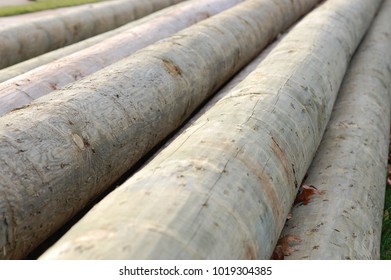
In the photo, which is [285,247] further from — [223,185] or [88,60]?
[88,60]

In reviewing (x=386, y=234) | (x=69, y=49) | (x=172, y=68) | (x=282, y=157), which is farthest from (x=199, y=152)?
(x=69, y=49)

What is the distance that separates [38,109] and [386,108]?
147 inches

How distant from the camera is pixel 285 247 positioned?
282 centimetres

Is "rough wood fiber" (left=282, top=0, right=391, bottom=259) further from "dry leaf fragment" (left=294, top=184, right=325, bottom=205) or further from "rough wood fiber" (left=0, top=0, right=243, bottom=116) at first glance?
"rough wood fiber" (left=0, top=0, right=243, bottom=116)

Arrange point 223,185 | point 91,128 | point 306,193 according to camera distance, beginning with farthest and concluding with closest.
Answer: point 306,193 < point 91,128 < point 223,185

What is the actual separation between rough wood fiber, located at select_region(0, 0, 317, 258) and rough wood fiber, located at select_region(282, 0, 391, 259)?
1.26 meters

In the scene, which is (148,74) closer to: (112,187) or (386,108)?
(112,187)

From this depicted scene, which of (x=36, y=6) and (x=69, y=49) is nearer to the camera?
(x=69, y=49)

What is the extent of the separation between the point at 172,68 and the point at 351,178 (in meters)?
1.75

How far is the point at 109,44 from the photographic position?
5500mm

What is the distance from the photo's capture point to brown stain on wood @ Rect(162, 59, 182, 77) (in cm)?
398

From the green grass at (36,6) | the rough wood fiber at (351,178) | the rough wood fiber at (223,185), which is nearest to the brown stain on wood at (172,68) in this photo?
the rough wood fiber at (223,185)

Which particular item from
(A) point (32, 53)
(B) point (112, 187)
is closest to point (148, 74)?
(B) point (112, 187)

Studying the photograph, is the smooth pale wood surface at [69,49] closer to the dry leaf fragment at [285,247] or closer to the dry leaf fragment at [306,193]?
the dry leaf fragment at [306,193]
